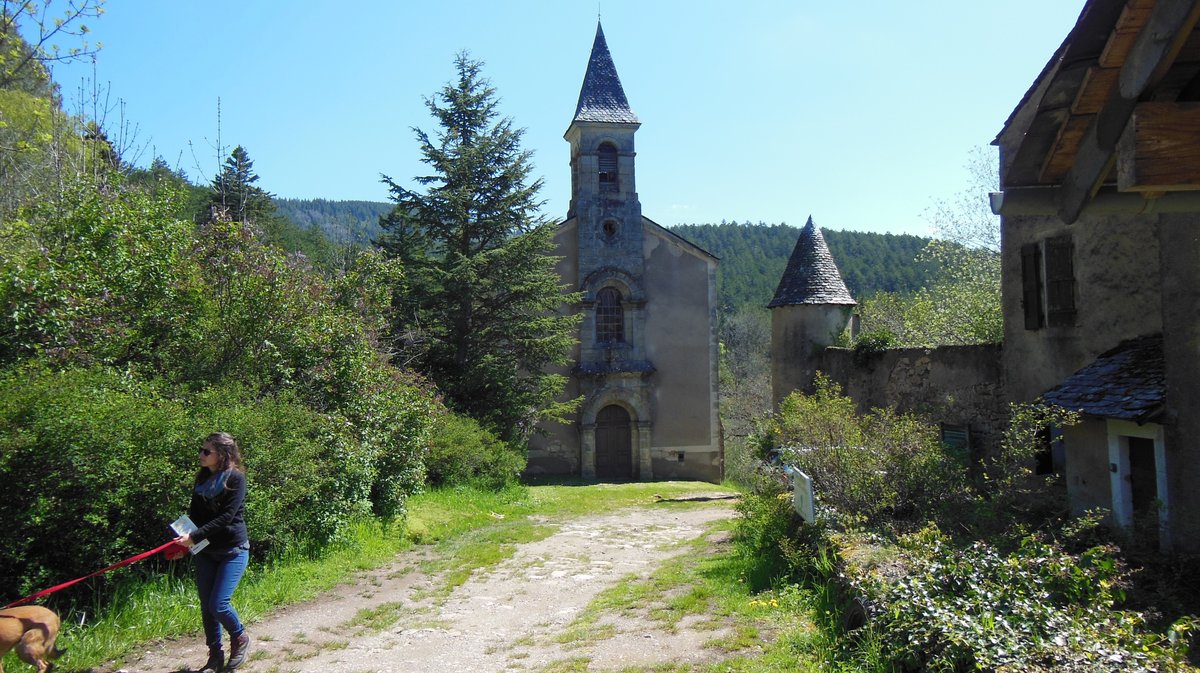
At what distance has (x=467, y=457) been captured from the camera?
16.1 metres

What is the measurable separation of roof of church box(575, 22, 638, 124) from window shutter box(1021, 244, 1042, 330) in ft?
50.0

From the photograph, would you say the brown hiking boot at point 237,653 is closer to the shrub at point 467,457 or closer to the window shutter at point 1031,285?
the shrub at point 467,457

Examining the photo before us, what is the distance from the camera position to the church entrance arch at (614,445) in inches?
958

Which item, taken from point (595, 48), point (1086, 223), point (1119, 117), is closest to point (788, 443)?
point (1086, 223)

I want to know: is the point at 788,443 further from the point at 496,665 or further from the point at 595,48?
the point at 595,48

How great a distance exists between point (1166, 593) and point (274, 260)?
34.9 feet

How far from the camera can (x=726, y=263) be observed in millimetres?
90812

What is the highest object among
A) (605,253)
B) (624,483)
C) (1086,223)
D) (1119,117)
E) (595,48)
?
(595,48)

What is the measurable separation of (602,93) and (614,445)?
11.6 meters

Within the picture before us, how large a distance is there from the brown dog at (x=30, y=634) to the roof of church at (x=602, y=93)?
21.5m

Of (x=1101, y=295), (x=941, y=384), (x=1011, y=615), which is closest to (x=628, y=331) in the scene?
(x=941, y=384)

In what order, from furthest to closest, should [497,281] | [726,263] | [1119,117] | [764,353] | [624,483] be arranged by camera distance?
[726,263]
[764,353]
[624,483]
[497,281]
[1119,117]

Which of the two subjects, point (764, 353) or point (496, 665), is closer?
point (496, 665)

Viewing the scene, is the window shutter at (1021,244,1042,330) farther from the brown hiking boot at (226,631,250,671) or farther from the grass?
the brown hiking boot at (226,631,250,671)
